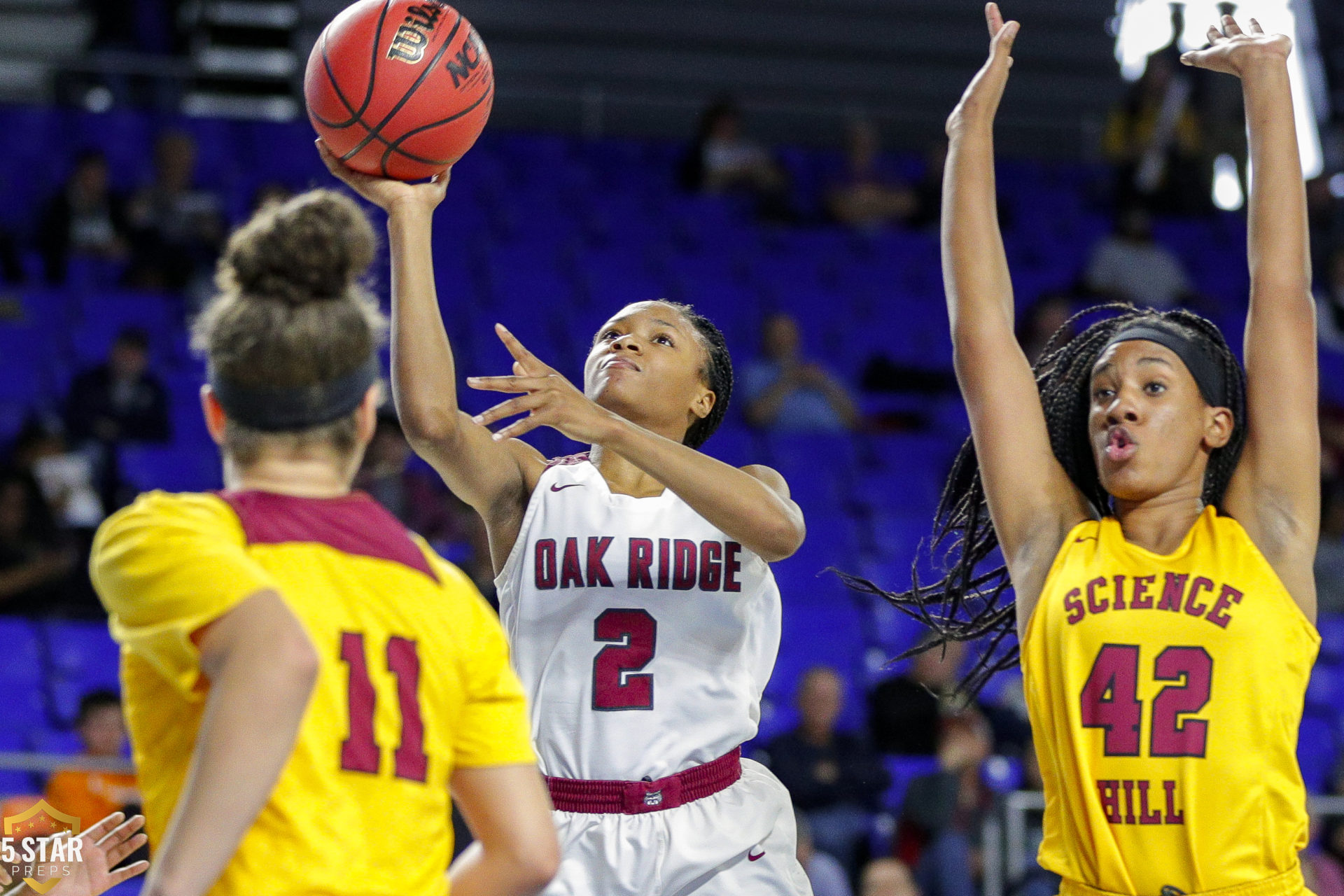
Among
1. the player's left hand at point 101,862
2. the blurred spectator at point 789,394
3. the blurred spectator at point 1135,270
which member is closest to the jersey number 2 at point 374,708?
the player's left hand at point 101,862

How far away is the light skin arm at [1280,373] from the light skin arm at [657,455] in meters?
0.94

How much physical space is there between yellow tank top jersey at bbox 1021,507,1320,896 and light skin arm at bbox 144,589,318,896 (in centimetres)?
154

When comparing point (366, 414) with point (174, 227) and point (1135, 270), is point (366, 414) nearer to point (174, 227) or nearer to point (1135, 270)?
point (174, 227)

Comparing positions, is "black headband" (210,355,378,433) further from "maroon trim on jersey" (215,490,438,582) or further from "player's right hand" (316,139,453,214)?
"player's right hand" (316,139,453,214)

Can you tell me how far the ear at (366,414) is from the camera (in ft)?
6.93

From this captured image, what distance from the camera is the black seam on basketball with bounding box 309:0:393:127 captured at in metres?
3.44

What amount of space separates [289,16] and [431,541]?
20.2 ft

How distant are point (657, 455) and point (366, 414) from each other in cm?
111

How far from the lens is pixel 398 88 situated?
3477mm

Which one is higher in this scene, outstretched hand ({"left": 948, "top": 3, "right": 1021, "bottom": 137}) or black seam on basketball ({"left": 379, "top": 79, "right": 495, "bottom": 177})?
outstretched hand ({"left": 948, "top": 3, "right": 1021, "bottom": 137})

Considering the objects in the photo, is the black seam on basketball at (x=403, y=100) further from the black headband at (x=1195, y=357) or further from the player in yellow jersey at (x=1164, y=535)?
the black headband at (x=1195, y=357)

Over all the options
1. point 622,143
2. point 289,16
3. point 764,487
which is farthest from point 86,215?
point 764,487

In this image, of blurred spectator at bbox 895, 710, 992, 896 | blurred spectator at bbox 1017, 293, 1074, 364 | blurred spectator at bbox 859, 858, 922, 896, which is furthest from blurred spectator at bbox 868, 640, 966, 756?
blurred spectator at bbox 1017, 293, 1074, 364

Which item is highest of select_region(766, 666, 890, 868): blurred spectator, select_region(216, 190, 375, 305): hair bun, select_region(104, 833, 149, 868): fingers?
select_region(216, 190, 375, 305): hair bun
